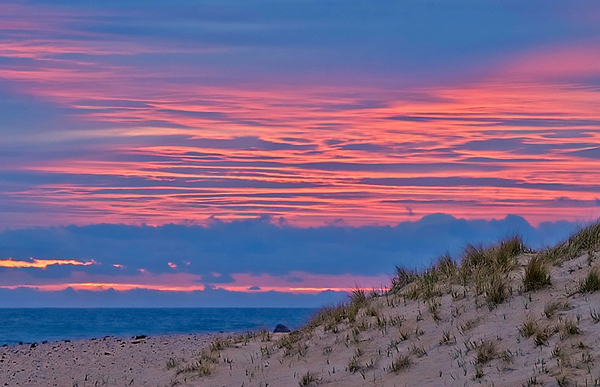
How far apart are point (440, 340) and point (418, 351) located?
53cm

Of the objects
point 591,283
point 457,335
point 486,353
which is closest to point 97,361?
point 457,335

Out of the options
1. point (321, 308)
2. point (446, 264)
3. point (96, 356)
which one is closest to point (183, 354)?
point (96, 356)

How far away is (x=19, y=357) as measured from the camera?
22.8 meters

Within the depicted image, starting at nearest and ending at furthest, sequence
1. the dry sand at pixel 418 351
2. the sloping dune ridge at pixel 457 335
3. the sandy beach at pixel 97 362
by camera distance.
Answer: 1. the dry sand at pixel 418 351
2. the sloping dune ridge at pixel 457 335
3. the sandy beach at pixel 97 362

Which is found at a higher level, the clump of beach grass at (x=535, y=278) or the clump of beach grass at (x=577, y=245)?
the clump of beach grass at (x=577, y=245)

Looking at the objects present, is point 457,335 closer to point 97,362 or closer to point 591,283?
point 591,283

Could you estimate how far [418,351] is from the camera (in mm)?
13391

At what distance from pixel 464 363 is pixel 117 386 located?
792 centimetres

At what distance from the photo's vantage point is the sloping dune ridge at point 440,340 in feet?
39.1

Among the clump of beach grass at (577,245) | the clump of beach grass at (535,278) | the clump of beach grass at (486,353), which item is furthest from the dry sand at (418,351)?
the clump of beach grass at (577,245)

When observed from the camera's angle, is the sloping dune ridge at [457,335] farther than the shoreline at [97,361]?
No

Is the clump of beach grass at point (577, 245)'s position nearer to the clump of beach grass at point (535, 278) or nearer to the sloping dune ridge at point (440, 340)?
the sloping dune ridge at point (440, 340)

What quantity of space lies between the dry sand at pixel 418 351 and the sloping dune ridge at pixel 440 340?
2cm

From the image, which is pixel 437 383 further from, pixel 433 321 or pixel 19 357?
pixel 19 357
